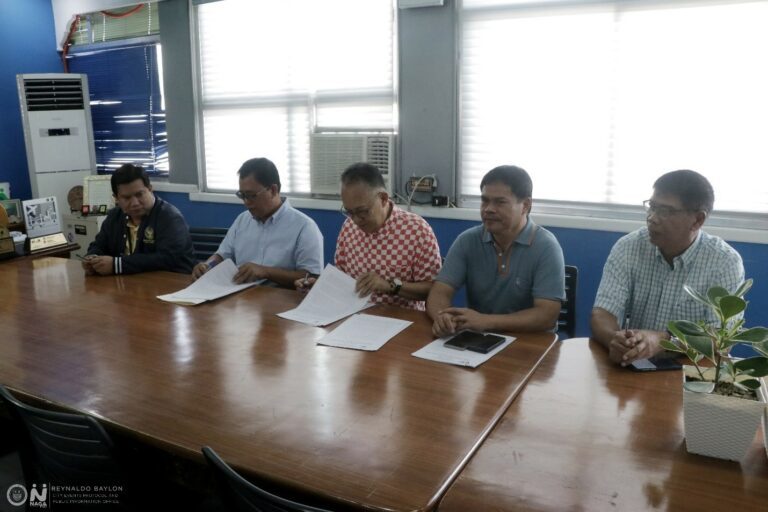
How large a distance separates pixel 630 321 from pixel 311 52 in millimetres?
3009

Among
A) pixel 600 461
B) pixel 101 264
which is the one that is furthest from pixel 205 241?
pixel 600 461

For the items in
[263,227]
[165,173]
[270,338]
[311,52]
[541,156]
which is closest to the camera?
[270,338]

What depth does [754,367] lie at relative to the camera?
46.9 inches

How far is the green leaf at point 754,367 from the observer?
1.18 meters

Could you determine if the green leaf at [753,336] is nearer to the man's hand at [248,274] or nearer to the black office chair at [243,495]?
the black office chair at [243,495]

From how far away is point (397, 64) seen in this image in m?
3.80

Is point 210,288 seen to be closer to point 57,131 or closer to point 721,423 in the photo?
point 721,423

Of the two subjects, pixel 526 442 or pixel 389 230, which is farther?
pixel 389 230

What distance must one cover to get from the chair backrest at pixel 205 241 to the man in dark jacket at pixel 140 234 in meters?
0.29

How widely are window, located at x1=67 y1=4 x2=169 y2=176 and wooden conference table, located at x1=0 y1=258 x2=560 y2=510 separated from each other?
3.29m

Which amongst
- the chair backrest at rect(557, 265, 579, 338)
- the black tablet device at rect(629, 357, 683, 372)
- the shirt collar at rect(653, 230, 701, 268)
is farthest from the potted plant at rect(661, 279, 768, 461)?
the chair backrest at rect(557, 265, 579, 338)

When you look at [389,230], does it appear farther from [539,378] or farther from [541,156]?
[541,156]

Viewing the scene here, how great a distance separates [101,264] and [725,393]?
→ 102 inches

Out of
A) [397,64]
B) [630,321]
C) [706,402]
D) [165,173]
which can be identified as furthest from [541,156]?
[165,173]
